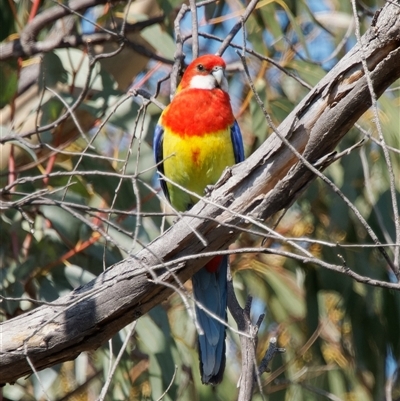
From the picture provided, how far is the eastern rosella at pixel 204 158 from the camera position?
235cm

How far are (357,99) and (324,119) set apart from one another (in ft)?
0.27

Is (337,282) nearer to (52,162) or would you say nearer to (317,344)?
(317,344)

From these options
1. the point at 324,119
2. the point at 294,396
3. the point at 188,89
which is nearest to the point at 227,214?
the point at 324,119

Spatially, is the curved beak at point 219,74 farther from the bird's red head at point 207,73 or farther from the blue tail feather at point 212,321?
the blue tail feather at point 212,321

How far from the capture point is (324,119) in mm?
1672

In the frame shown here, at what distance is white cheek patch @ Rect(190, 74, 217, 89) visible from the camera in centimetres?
272

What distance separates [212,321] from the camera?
7.89ft

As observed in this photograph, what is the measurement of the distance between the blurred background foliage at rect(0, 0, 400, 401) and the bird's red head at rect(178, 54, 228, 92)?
25cm

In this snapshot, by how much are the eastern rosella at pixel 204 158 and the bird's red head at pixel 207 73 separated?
10 mm

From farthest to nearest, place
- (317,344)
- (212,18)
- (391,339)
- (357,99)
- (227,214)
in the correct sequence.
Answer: (212,18) → (317,344) → (391,339) → (227,214) → (357,99)

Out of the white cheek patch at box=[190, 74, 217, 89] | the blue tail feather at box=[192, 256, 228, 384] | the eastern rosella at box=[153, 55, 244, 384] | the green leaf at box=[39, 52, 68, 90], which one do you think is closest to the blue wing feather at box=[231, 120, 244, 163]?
the eastern rosella at box=[153, 55, 244, 384]

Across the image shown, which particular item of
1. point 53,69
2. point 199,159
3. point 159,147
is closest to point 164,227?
point 159,147

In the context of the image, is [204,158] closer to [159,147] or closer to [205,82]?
[159,147]

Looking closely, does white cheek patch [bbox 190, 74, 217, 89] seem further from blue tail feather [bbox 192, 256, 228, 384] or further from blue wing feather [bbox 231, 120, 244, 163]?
blue tail feather [bbox 192, 256, 228, 384]
